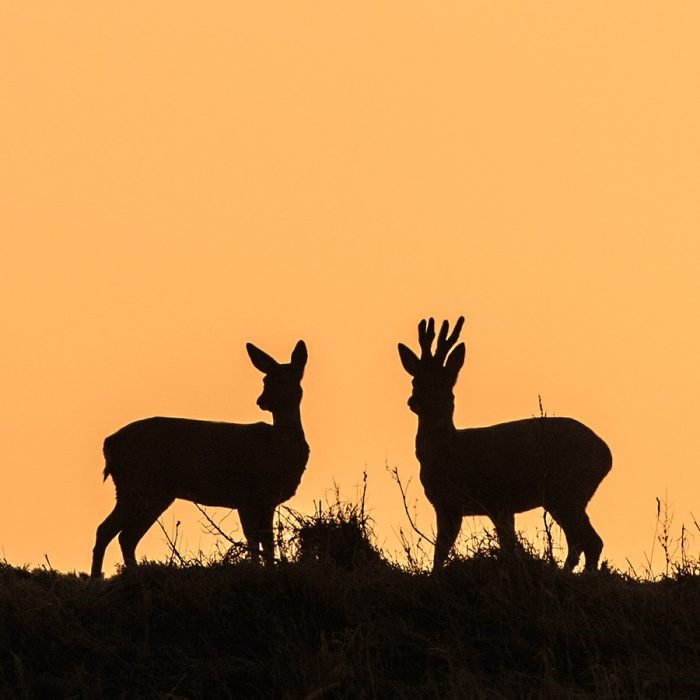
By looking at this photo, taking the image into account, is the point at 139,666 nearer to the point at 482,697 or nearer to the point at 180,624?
the point at 180,624

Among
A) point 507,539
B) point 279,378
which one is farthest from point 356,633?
point 279,378

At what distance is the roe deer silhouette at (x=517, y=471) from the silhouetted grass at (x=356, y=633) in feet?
12.8

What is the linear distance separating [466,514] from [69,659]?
5802mm

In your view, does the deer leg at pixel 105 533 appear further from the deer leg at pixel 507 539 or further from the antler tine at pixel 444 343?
the deer leg at pixel 507 539

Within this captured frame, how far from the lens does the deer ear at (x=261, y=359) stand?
1528 centimetres

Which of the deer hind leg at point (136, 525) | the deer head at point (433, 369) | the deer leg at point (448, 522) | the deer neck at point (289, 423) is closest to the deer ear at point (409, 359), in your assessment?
the deer head at point (433, 369)

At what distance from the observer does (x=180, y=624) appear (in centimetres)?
Result: 944

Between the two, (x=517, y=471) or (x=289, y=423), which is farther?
(x=289, y=423)

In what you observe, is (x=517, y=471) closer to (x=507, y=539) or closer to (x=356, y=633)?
(x=507, y=539)

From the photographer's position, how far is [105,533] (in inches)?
591

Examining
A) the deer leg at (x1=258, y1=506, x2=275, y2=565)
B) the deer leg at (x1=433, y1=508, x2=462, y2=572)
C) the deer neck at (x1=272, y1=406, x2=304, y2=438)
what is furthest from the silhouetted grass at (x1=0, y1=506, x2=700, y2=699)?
the deer neck at (x1=272, y1=406, x2=304, y2=438)

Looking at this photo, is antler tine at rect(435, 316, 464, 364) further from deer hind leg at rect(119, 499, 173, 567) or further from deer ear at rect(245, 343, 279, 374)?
deer hind leg at rect(119, 499, 173, 567)

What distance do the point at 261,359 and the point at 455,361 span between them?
1870 millimetres

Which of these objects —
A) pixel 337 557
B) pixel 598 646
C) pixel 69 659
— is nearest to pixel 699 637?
pixel 598 646
